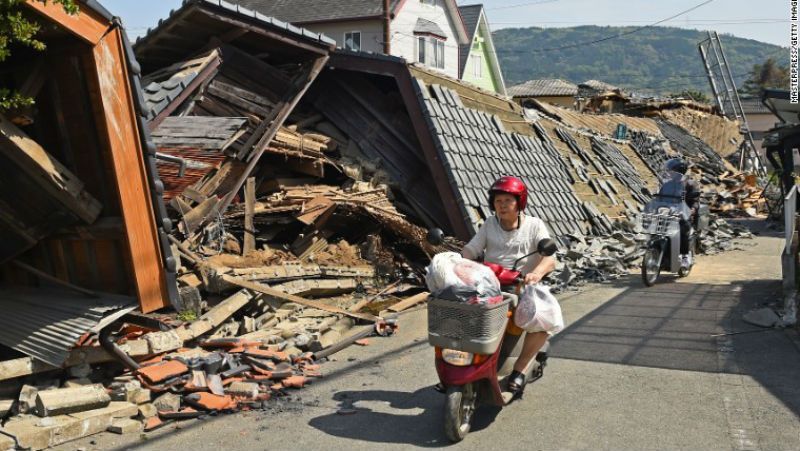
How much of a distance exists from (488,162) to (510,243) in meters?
7.27

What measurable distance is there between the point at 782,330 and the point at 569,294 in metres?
3.35

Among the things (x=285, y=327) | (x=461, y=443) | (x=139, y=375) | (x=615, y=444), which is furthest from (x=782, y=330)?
(x=139, y=375)

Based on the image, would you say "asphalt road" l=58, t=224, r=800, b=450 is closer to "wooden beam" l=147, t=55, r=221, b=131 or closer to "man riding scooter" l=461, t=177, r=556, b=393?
"man riding scooter" l=461, t=177, r=556, b=393

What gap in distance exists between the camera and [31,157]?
564 centimetres

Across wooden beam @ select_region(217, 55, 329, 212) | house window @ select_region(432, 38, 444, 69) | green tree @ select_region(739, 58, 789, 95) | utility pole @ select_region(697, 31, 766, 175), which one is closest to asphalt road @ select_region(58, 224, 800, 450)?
wooden beam @ select_region(217, 55, 329, 212)

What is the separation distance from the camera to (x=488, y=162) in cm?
1296

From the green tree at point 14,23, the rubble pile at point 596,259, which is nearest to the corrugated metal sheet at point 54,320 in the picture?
the green tree at point 14,23

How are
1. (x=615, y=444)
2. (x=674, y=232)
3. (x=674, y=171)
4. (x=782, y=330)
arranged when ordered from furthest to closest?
1. (x=674, y=171)
2. (x=674, y=232)
3. (x=782, y=330)
4. (x=615, y=444)

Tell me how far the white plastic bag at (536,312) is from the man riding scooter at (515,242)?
0.10 meters

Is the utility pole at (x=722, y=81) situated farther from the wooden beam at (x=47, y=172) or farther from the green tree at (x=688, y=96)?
the wooden beam at (x=47, y=172)

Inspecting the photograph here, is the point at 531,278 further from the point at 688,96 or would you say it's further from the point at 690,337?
the point at 688,96

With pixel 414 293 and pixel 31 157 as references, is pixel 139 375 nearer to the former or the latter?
pixel 31 157

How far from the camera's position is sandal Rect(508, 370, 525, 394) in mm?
5496

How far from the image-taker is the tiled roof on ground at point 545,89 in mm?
49625
